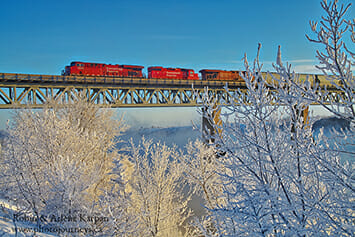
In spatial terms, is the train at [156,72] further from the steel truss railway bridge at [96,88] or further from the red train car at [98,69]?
the steel truss railway bridge at [96,88]

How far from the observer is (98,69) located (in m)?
28.4

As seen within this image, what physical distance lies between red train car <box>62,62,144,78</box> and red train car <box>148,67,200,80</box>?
1756mm

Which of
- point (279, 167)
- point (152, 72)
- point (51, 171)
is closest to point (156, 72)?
point (152, 72)

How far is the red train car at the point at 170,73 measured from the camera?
3034cm

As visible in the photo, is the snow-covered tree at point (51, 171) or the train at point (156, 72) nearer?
the snow-covered tree at point (51, 171)

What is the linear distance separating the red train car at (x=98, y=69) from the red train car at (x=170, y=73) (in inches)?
69.1

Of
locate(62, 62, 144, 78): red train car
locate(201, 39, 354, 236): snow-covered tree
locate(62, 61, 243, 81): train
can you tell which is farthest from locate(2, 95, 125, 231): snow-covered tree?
locate(62, 61, 243, 81): train

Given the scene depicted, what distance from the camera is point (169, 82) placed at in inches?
762

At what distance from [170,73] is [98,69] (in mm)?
7828

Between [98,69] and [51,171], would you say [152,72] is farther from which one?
[51,171]

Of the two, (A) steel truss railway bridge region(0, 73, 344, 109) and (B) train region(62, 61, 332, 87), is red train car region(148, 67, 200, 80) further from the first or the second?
(A) steel truss railway bridge region(0, 73, 344, 109)

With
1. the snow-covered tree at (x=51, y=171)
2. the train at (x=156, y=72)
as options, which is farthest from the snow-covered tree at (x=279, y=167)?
the train at (x=156, y=72)

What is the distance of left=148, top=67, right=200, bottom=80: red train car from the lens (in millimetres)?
30344

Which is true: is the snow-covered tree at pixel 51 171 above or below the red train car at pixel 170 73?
below
